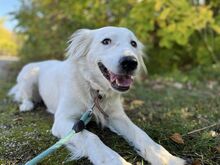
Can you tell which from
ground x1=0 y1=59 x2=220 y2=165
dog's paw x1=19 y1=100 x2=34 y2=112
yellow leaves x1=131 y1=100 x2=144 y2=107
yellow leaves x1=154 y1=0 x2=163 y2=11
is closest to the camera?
ground x1=0 y1=59 x2=220 y2=165

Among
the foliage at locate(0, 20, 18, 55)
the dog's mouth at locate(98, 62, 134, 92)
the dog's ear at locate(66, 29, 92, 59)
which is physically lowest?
the foliage at locate(0, 20, 18, 55)

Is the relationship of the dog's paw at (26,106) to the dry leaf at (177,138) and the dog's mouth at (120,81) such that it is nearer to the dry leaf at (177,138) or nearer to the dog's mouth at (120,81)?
the dog's mouth at (120,81)

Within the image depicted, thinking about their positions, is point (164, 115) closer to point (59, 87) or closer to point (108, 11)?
point (59, 87)

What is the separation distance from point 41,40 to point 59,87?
5.54 meters

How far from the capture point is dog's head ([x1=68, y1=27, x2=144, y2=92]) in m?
3.23

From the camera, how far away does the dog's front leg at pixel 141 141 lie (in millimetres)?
2873

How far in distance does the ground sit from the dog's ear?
2.41 ft

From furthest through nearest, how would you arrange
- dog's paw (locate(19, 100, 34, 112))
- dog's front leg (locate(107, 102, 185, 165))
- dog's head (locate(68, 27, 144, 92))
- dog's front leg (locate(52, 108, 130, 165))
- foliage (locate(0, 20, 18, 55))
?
foliage (locate(0, 20, 18, 55))
dog's paw (locate(19, 100, 34, 112))
dog's head (locate(68, 27, 144, 92))
dog's front leg (locate(107, 102, 185, 165))
dog's front leg (locate(52, 108, 130, 165))

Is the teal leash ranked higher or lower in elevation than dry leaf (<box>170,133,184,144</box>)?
higher

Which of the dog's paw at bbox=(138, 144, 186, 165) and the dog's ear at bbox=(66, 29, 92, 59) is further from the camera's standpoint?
the dog's ear at bbox=(66, 29, 92, 59)

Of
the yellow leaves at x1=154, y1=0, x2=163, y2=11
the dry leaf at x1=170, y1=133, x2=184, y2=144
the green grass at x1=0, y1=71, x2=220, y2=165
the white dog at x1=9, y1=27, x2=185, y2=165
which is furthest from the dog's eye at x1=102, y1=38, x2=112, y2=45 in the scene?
the yellow leaves at x1=154, y1=0, x2=163, y2=11

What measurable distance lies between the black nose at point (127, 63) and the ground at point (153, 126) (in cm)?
65

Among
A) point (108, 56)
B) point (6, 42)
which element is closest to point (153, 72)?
point (108, 56)

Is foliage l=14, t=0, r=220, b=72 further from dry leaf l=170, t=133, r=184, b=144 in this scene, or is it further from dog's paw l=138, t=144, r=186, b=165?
dog's paw l=138, t=144, r=186, b=165
